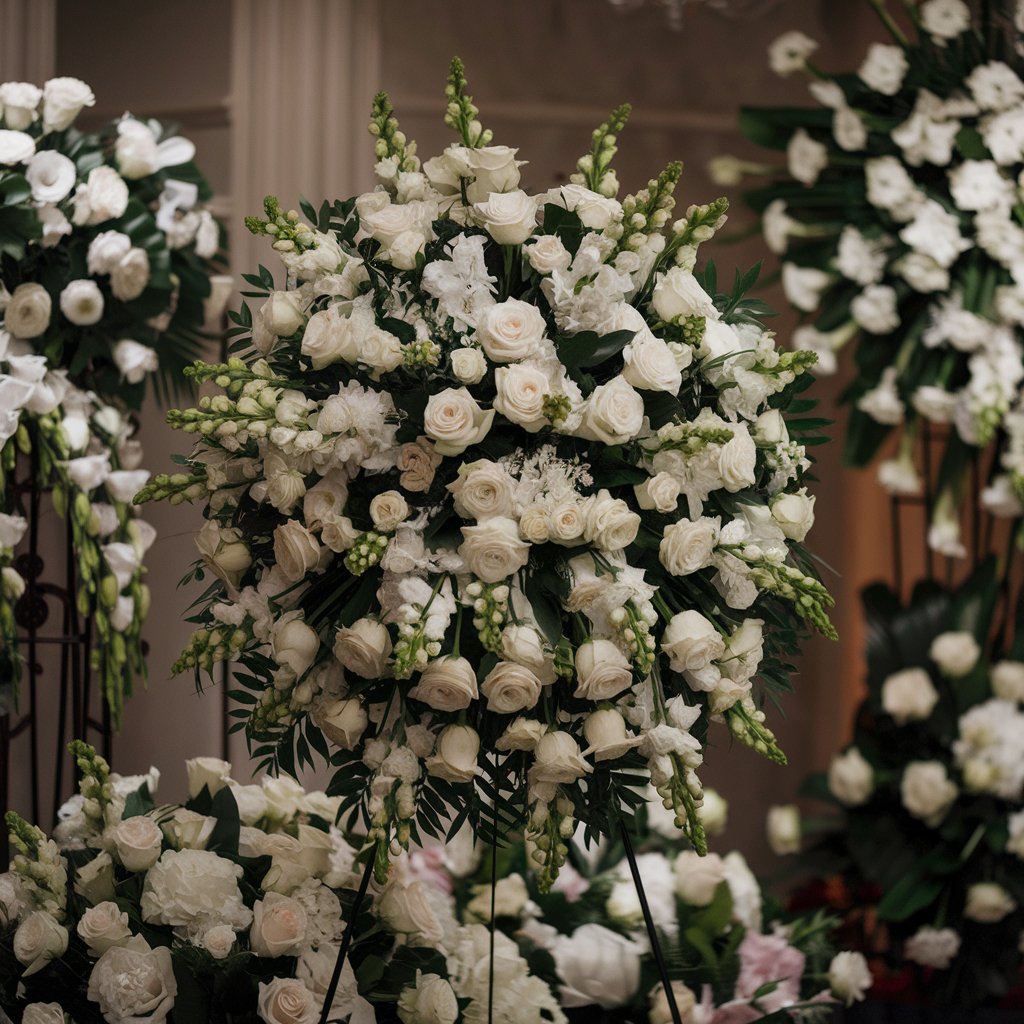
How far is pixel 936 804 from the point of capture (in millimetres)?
2682

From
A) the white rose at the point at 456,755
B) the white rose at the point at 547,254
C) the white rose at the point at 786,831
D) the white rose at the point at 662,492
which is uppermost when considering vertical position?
the white rose at the point at 547,254

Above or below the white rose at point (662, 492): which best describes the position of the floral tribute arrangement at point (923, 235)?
above

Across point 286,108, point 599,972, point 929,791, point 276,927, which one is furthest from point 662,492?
point 286,108

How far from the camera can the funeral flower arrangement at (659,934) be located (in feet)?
5.49

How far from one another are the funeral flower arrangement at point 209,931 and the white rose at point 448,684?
15.3 inches

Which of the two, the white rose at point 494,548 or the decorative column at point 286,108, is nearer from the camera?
the white rose at point 494,548

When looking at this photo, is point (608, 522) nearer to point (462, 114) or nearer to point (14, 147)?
point (462, 114)

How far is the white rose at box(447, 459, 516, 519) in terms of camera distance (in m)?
1.21

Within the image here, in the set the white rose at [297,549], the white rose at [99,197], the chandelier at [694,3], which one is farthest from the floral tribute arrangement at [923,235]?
the white rose at [297,549]

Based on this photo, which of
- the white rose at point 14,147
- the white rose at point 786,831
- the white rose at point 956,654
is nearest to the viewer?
the white rose at point 14,147

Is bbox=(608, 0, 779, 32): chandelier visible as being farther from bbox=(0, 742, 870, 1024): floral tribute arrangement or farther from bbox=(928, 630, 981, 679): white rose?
bbox=(0, 742, 870, 1024): floral tribute arrangement

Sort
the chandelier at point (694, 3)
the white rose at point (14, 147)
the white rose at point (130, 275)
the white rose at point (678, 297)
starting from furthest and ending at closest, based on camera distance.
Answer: the chandelier at point (694, 3) < the white rose at point (130, 275) < the white rose at point (14, 147) < the white rose at point (678, 297)

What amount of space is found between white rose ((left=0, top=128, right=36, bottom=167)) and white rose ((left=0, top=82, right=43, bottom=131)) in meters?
0.05

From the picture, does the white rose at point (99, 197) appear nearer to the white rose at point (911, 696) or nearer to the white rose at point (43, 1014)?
the white rose at point (43, 1014)
